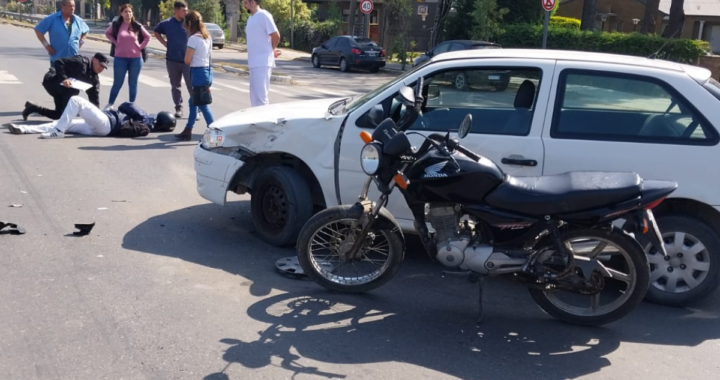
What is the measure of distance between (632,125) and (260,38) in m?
6.01

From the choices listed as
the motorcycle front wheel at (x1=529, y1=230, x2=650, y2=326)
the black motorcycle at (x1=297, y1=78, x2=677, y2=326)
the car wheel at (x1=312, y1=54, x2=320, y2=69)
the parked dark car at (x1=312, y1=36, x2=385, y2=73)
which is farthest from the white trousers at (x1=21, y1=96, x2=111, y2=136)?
the car wheel at (x1=312, y1=54, x2=320, y2=69)

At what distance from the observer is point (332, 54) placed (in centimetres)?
3188

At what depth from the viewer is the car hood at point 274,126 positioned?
6258mm

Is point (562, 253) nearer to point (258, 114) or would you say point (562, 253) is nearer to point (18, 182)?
point (258, 114)

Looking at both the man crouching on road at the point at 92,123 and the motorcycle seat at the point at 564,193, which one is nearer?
the motorcycle seat at the point at 564,193

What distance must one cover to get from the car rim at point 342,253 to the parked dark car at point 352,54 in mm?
25658

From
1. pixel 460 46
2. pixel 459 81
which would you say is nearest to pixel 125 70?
pixel 459 81

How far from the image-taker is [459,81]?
237 inches

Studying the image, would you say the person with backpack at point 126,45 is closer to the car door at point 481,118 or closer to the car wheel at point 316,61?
the car door at point 481,118

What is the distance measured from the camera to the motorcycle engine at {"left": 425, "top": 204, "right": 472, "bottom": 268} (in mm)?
5047

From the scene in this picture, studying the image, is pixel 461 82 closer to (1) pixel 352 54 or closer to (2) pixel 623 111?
(2) pixel 623 111

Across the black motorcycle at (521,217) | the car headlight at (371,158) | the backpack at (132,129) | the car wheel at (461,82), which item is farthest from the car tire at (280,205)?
the backpack at (132,129)

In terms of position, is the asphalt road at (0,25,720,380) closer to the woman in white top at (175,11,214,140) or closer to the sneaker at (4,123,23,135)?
the woman in white top at (175,11,214,140)

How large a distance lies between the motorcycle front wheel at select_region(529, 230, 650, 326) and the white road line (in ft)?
51.3
